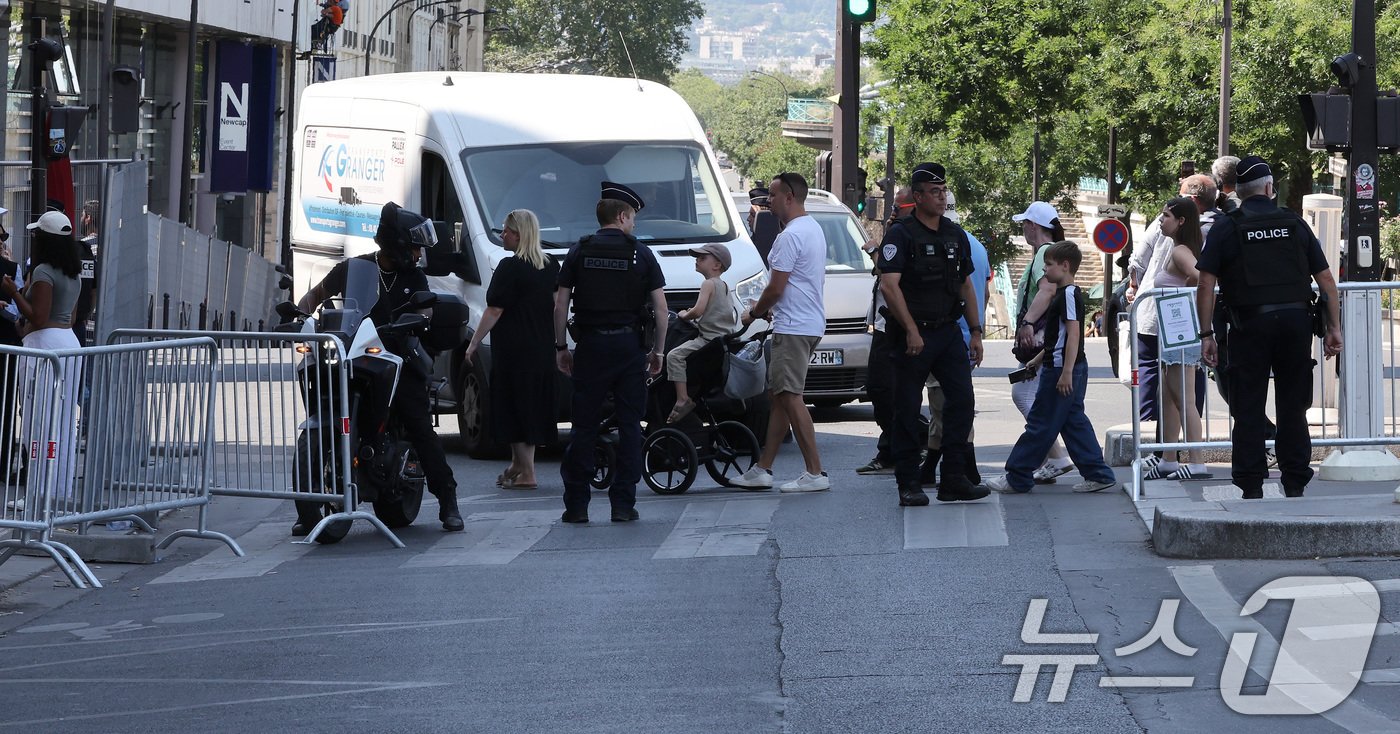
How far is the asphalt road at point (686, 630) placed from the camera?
6113 millimetres

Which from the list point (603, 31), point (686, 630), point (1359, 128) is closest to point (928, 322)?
point (686, 630)

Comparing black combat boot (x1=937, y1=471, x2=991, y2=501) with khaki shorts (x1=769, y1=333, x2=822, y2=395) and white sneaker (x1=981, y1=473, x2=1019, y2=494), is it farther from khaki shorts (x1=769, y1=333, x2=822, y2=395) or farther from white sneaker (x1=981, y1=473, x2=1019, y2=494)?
khaki shorts (x1=769, y1=333, x2=822, y2=395)

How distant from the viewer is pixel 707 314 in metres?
12.5

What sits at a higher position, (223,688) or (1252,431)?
(1252,431)

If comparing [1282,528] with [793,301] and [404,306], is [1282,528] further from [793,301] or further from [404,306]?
[404,306]

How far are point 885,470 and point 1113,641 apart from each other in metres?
→ 5.43

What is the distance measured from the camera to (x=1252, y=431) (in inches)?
381

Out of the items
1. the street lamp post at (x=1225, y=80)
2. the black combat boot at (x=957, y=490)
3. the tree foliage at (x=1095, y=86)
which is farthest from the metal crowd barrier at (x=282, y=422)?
the tree foliage at (x=1095, y=86)

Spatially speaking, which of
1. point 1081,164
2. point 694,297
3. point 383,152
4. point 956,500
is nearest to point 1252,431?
point 956,500

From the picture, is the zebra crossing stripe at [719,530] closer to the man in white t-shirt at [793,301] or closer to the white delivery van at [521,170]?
the man in white t-shirt at [793,301]

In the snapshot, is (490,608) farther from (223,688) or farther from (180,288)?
(180,288)

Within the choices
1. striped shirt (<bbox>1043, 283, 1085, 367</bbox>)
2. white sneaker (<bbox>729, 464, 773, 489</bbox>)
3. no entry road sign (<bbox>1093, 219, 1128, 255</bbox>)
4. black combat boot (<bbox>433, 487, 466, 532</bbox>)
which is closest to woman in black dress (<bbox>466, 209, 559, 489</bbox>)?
white sneaker (<bbox>729, 464, 773, 489</bbox>)

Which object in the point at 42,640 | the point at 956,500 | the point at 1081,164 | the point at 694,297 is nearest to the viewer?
the point at 42,640

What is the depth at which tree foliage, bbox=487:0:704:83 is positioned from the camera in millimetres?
108500
